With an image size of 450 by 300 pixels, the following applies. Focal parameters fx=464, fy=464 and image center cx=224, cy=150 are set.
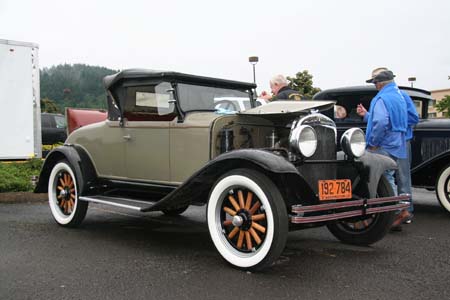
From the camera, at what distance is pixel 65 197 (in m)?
5.41

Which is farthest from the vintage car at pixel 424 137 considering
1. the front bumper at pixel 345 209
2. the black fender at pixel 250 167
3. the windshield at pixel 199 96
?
the black fender at pixel 250 167

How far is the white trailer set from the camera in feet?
26.9

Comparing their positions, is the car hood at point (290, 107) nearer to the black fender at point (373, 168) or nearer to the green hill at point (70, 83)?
the black fender at point (373, 168)

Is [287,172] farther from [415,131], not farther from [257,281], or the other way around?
[415,131]

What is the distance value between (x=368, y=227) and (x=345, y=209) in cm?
45

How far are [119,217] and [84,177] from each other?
1.19 metres

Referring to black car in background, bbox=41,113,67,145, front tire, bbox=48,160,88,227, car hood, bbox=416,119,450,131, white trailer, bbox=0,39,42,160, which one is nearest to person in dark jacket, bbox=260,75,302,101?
car hood, bbox=416,119,450,131

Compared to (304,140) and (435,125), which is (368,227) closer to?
(304,140)

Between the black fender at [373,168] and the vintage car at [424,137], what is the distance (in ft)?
7.92

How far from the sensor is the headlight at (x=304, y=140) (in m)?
3.62

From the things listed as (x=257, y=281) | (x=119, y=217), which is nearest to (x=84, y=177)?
(x=119, y=217)

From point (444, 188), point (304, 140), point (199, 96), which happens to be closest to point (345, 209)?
point (304, 140)

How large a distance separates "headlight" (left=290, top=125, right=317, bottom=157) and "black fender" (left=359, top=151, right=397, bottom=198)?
0.64 m

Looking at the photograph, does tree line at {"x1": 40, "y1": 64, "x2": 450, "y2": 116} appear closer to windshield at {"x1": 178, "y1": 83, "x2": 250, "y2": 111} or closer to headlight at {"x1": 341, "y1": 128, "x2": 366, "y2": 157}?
windshield at {"x1": 178, "y1": 83, "x2": 250, "y2": 111}
